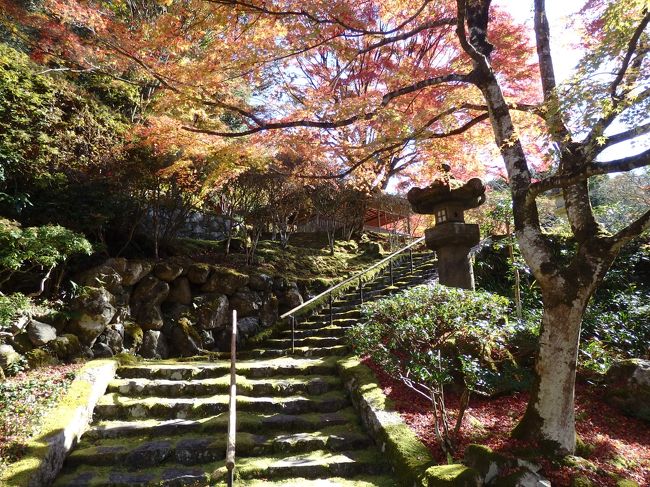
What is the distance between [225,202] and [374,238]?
6.97 m

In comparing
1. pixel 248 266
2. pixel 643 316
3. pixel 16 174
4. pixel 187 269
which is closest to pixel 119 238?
pixel 187 269

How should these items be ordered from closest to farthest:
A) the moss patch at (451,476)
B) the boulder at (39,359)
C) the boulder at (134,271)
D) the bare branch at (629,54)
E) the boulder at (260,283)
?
Answer: the moss patch at (451,476) < the bare branch at (629,54) < the boulder at (39,359) < the boulder at (134,271) < the boulder at (260,283)

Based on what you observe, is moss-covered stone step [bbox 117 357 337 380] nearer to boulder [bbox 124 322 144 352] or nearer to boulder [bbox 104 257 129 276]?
boulder [bbox 124 322 144 352]

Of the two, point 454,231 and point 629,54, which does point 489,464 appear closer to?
point 629,54

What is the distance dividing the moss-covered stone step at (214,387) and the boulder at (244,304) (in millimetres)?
2791

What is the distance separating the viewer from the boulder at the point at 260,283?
29.6 feet

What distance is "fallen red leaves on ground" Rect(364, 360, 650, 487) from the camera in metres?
3.56

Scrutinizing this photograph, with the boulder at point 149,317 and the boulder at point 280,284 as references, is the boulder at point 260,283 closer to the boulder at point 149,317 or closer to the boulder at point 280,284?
the boulder at point 280,284

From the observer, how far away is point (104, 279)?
6754mm

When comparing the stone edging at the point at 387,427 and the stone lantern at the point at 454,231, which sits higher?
the stone lantern at the point at 454,231

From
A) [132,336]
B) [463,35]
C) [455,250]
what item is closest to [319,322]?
[455,250]

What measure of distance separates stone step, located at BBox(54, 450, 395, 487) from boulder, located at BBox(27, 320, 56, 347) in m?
2.39

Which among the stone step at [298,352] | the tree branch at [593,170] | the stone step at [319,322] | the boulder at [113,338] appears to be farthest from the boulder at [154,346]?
the tree branch at [593,170]

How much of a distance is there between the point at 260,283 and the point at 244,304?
71cm
